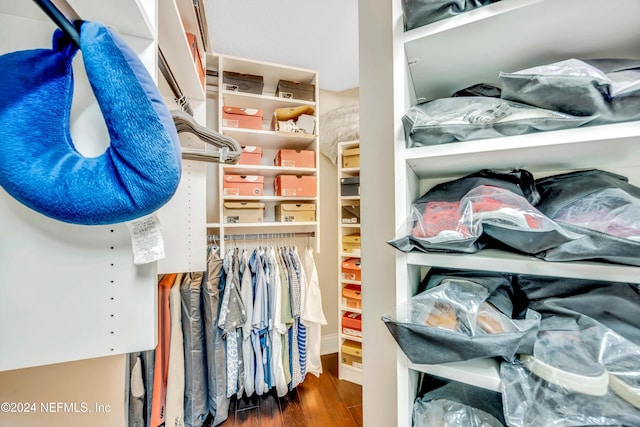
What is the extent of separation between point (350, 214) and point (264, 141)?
0.89m

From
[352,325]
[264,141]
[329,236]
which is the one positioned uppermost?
[264,141]

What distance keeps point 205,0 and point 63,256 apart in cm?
141

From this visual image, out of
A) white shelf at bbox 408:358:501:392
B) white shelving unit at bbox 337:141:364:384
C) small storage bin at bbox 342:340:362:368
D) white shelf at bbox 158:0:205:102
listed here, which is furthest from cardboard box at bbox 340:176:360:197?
white shelf at bbox 408:358:501:392

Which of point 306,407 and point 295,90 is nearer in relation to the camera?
point 306,407

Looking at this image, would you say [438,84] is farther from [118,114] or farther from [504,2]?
[118,114]

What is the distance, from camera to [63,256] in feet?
1.49

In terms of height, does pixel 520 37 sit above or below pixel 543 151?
above

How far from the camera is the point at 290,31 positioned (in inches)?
57.3

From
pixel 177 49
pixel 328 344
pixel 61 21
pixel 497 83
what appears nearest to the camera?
pixel 61 21

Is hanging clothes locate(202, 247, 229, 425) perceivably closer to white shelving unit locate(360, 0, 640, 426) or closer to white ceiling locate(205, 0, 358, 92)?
white shelving unit locate(360, 0, 640, 426)

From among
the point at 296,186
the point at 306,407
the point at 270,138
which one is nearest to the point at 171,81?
the point at 270,138

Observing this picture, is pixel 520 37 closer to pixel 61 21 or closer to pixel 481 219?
pixel 481 219

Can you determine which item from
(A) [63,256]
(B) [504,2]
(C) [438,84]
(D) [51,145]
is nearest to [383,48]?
(C) [438,84]

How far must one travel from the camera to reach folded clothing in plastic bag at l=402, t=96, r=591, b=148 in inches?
16.2
